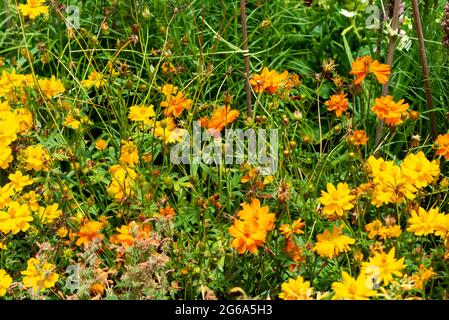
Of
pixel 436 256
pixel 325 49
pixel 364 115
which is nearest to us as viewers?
pixel 436 256

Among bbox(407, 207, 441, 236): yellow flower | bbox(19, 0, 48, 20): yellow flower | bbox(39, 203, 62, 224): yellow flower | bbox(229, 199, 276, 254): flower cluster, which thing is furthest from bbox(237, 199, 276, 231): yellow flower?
bbox(19, 0, 48, 20): yellow flower

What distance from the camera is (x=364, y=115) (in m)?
3.51

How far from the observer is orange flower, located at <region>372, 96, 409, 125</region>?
118 inches

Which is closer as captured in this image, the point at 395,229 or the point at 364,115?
the point at 395,229

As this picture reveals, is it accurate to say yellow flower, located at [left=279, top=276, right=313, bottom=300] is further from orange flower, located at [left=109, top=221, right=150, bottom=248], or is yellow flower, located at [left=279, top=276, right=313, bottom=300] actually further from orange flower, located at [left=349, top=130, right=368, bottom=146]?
orange flower, located at [left=349, top=130, right=368, bottom=146]

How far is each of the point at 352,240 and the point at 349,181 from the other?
593 mm

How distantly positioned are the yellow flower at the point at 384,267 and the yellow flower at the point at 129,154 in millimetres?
847

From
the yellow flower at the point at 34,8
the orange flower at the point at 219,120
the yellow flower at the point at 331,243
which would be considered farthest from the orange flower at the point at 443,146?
the yellow flower at the point at 34,8

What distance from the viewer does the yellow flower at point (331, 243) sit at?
269cm

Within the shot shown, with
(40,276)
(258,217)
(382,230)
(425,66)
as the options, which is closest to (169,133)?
(258,217)

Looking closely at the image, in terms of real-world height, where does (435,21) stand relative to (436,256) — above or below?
above
